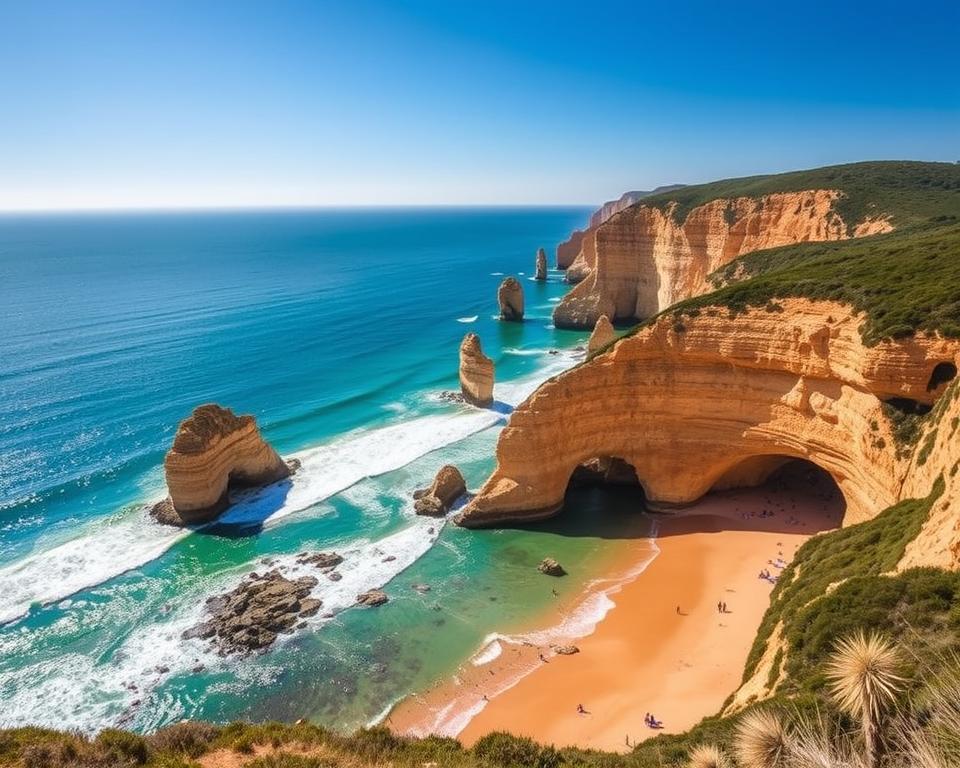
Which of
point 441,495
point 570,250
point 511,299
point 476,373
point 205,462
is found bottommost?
point 441,495

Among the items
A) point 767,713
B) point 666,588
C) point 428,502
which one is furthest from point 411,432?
point 767,713

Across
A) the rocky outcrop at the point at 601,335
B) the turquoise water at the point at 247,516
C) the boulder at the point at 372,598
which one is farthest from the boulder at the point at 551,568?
the rocky outcrop at the point at 601,335

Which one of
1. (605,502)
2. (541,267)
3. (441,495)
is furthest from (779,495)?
(541,267)

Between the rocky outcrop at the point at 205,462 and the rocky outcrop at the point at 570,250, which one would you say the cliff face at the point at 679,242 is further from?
the rocky outcrop at the point at 570,250

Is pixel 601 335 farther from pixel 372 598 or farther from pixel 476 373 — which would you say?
pixel 372 598

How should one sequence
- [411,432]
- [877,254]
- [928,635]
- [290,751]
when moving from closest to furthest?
[928,635]
[290,751]
[877,254]
[411,432]

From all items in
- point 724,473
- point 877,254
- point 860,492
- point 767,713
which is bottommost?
point 724,473

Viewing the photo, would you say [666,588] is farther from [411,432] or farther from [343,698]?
[411,432]
